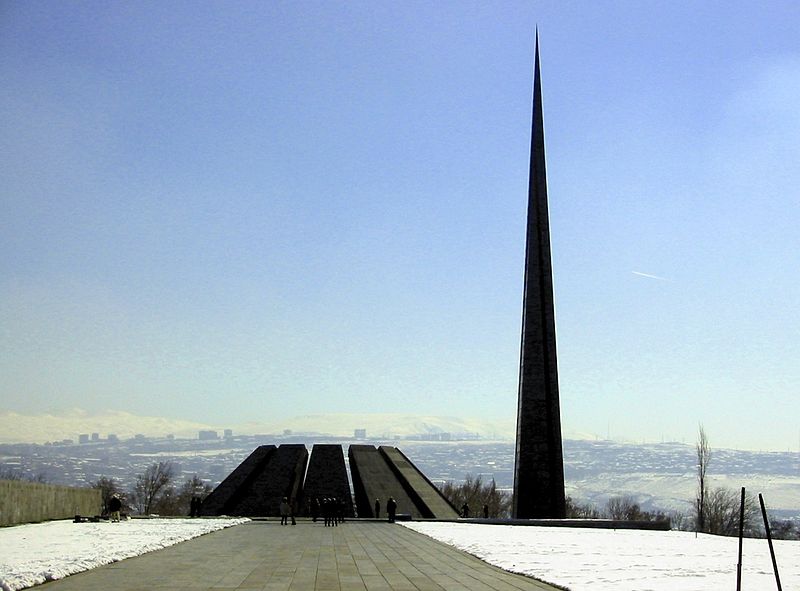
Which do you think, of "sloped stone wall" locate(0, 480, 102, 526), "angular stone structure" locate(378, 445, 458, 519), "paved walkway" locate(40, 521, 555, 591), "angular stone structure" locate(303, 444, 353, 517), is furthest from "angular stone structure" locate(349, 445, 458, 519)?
"paved walkway" locate(40, 521, 555, 591)

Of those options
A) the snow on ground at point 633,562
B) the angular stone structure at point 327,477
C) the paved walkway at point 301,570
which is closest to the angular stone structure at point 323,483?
the angular stone structure at point 327,477

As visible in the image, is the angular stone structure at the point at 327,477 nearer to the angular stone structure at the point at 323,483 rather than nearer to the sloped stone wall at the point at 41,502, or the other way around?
the angular stone structure at the point at 323,483

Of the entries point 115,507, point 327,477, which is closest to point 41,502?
point 115,507

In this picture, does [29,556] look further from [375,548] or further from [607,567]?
[607,567]

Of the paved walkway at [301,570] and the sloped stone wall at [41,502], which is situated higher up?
the paved walkway at [301,570]

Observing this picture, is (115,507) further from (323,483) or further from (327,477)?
(327,477)

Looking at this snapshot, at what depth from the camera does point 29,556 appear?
11.4 meters

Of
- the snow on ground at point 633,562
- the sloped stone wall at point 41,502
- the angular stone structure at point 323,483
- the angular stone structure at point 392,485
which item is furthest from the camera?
the angular stone structure at point 323,483

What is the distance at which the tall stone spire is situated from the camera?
27.9 metres

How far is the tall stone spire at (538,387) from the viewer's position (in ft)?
91.5

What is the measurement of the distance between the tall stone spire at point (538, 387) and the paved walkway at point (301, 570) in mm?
13342

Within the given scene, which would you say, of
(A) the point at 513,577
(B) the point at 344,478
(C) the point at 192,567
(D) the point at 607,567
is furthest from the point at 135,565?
(B) the point at 344,478

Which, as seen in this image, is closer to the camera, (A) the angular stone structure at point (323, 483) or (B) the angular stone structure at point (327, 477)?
(A) the angular stone structure at point (323, 483)

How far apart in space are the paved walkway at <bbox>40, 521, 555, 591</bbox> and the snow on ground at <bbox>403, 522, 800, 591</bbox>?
52cm
